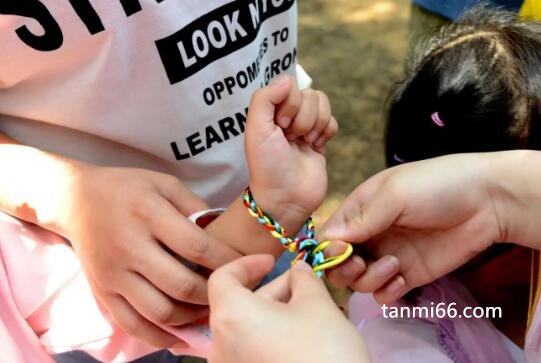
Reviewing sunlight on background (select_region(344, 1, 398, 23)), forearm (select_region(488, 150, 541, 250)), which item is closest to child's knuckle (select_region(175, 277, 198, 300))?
forearm (select_region(488, 150, 541, 250))

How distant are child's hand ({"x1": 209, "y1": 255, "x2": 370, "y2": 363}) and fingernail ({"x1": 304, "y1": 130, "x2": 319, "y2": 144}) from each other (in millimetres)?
167

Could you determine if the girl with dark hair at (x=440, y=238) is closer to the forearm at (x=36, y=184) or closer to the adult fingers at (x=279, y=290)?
the adult fingers at (x=279, y=290)

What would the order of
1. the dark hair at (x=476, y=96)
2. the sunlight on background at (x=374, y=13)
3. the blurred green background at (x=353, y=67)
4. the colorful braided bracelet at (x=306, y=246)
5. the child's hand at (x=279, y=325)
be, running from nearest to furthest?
1. the child's hand at (x=279, y=325)
2. the colorful braided bracelet at (x=306, y=246)
3. the dark hair at (x=476, y=96)
4. the blurred green background at (x=353, y=67)
5. the sunlight on background at (x=374, y=13)

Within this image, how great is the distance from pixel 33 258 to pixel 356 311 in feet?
1.35

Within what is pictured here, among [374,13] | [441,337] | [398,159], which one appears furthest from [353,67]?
[441,337]

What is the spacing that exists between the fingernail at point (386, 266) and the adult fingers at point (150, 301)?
18 centimetres

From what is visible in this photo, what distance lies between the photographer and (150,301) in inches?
22.4

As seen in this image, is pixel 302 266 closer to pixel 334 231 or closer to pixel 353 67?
pixel 334 231

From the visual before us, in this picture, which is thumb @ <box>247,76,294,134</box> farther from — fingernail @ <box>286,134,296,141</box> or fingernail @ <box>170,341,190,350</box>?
fingernail @ <box>170,341,190,350</box>

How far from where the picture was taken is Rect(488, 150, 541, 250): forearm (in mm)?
583

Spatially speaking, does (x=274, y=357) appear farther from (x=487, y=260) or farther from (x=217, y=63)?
(x=487, y=260)

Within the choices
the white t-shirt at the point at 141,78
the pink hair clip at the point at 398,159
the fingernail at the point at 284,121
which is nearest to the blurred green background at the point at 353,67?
the pink hair clip at the point at 398,159

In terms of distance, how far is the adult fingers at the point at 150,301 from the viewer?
1.87ft

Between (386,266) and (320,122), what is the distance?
0.15 m
